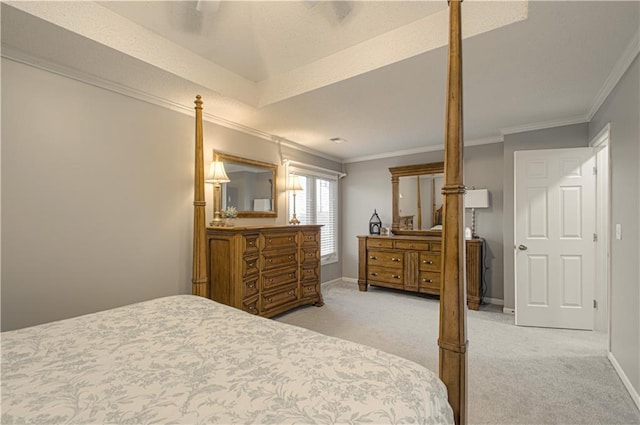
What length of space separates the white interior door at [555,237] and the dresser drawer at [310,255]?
2414 millimetres

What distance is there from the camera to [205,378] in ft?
3.18

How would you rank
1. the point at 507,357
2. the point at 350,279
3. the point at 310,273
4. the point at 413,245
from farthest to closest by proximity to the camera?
the point at 350,279 → the point at 413,245 → the point at 310,273 → the point at 507,357

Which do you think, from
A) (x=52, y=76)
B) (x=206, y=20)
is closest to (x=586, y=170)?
(x=206, y=20)

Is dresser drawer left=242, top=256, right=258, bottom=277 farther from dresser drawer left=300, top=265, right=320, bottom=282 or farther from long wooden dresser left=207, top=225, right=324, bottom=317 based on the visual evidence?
dresser drawer left=300, top=265, right=320, bottom=282

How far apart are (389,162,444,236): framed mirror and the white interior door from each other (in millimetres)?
1308

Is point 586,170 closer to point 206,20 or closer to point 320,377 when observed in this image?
point 320,377

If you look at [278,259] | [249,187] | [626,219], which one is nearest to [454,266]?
[626,219]

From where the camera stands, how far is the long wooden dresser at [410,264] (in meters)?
3.86

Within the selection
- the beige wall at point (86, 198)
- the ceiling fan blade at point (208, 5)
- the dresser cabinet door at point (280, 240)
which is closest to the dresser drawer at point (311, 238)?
the dresser cabinet door at point (280, 240)

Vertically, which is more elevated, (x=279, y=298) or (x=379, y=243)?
(x=379, y=243)

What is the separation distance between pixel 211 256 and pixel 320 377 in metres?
2.44

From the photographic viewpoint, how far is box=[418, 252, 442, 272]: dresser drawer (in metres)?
4.18

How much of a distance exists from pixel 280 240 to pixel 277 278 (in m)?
0.45

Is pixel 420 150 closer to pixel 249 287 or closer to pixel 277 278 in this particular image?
pixel 277 278
